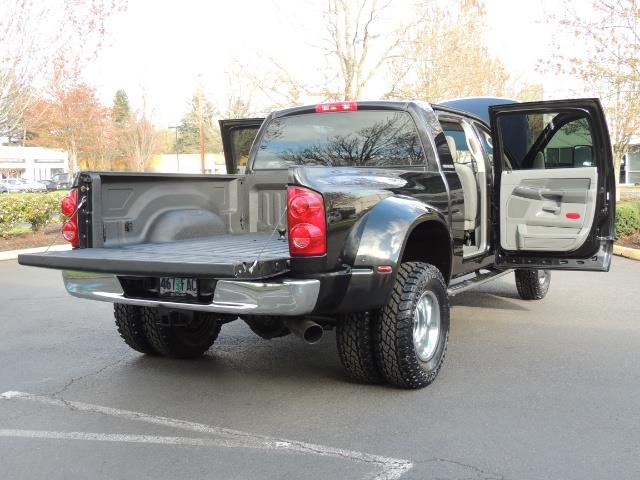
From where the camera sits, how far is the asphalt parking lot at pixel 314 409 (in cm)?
341

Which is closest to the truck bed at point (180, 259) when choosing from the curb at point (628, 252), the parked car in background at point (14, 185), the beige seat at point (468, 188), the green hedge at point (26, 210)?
the beige seat at point (468, 188)

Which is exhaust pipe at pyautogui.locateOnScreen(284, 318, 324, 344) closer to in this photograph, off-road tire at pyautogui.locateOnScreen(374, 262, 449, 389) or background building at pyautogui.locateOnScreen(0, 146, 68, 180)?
off-road tire at pyautogui.locateOnScreen(374, 262, 449, 389)

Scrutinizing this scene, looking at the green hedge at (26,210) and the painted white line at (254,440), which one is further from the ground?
the green hedge at (26,210)

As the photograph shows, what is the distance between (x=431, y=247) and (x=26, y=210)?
1201cm

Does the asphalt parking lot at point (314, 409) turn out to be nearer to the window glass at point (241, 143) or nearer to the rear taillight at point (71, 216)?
the rear taillight at point (71, 216)

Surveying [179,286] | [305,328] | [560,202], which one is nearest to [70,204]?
[179,286]

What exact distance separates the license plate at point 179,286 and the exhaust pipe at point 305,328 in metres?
0.61

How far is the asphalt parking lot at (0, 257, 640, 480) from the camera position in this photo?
3408 mm

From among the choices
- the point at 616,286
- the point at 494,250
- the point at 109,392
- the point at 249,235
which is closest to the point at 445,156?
the point at 494,250

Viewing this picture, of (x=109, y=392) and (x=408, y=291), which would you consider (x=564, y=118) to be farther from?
(x=109, y=392)

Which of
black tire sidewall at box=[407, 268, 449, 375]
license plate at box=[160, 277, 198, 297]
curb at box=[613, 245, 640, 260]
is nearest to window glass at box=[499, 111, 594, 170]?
black tire sidewall at box=[407, 268, 449, 375]

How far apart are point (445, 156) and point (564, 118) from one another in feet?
5.15

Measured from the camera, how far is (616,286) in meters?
8.77

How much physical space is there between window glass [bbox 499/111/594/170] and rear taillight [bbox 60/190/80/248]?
3.63 m
